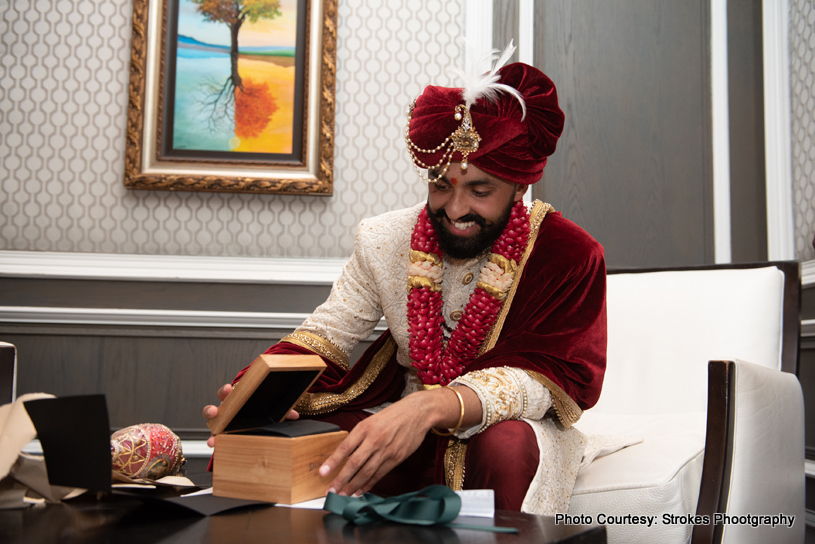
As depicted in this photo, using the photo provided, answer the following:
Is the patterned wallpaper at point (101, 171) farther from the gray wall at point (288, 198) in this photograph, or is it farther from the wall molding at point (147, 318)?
the wall molding at point (147, 318)

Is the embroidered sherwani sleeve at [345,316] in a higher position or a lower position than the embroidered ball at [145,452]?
higher

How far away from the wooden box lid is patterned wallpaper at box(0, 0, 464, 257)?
1.76 metres

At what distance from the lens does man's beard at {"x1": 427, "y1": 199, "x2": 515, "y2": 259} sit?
1720 millimetres

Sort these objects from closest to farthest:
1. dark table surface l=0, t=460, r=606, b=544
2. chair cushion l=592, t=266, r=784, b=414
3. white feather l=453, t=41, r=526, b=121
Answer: dark table surface l=0, t=460, r=606, b=544 < white feather l=453, t=41, r=526, b=121 < chair cushion l=592, t=266, r=784, b=414

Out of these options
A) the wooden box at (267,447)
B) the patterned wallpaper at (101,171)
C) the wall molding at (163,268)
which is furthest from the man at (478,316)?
the patterned wallpaper at (101,171)

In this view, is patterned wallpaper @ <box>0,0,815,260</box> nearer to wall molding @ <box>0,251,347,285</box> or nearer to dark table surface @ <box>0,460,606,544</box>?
wall molding @ <box>0,251,347,285</box>

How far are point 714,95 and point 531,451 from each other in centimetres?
251

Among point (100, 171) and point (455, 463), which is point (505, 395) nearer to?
point (455, 463)

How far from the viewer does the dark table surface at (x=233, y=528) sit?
84 centimetres

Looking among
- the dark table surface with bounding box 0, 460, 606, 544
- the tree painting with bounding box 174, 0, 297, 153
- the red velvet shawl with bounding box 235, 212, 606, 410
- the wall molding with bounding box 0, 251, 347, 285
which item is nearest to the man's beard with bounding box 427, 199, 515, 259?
the red velvet shawl with bounding box 235, 212, 606, 410

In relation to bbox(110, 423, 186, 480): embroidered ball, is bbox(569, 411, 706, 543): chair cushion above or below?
below

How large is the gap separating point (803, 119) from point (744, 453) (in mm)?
2032

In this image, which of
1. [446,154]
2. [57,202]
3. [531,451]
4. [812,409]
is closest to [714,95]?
[812,409]

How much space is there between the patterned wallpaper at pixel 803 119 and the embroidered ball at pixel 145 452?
264cm
